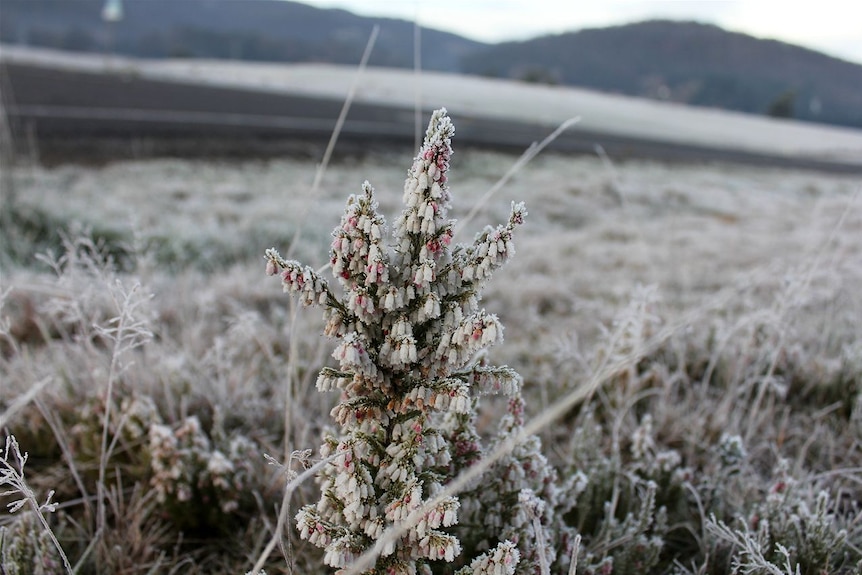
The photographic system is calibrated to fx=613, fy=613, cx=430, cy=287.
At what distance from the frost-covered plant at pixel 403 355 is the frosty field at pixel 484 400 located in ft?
0.56

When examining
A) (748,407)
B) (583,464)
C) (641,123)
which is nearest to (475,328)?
(583,464)

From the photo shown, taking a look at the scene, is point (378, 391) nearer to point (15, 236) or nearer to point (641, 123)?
point (15, 236)

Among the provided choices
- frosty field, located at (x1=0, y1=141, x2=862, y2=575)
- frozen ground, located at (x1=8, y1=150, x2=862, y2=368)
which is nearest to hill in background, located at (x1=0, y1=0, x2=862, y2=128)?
frozen ground, located at (x1=8, y1=150, x2=862, y2=368)

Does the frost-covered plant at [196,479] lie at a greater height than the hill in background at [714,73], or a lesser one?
lesser

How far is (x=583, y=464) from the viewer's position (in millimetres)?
2678

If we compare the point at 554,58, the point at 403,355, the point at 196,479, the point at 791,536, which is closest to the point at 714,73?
the point at 554,58

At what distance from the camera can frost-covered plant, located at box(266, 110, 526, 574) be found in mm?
1463

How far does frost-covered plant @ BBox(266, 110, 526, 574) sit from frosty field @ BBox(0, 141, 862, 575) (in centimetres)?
17

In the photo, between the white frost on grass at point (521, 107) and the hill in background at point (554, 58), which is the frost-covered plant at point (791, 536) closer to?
the white frost on grass at point (521, 107)

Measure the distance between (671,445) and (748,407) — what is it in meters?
0.73

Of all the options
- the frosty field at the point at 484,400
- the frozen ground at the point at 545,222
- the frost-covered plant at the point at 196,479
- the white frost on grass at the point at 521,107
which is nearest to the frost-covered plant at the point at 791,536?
the frosty field at the point at 484,400

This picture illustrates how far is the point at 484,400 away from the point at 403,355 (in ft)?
7.63

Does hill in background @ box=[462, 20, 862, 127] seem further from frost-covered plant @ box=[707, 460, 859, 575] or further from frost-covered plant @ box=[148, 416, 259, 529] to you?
frost-covered plant @ box=[148, 416, 259, 529]

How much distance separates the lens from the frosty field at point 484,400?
7.30ft
